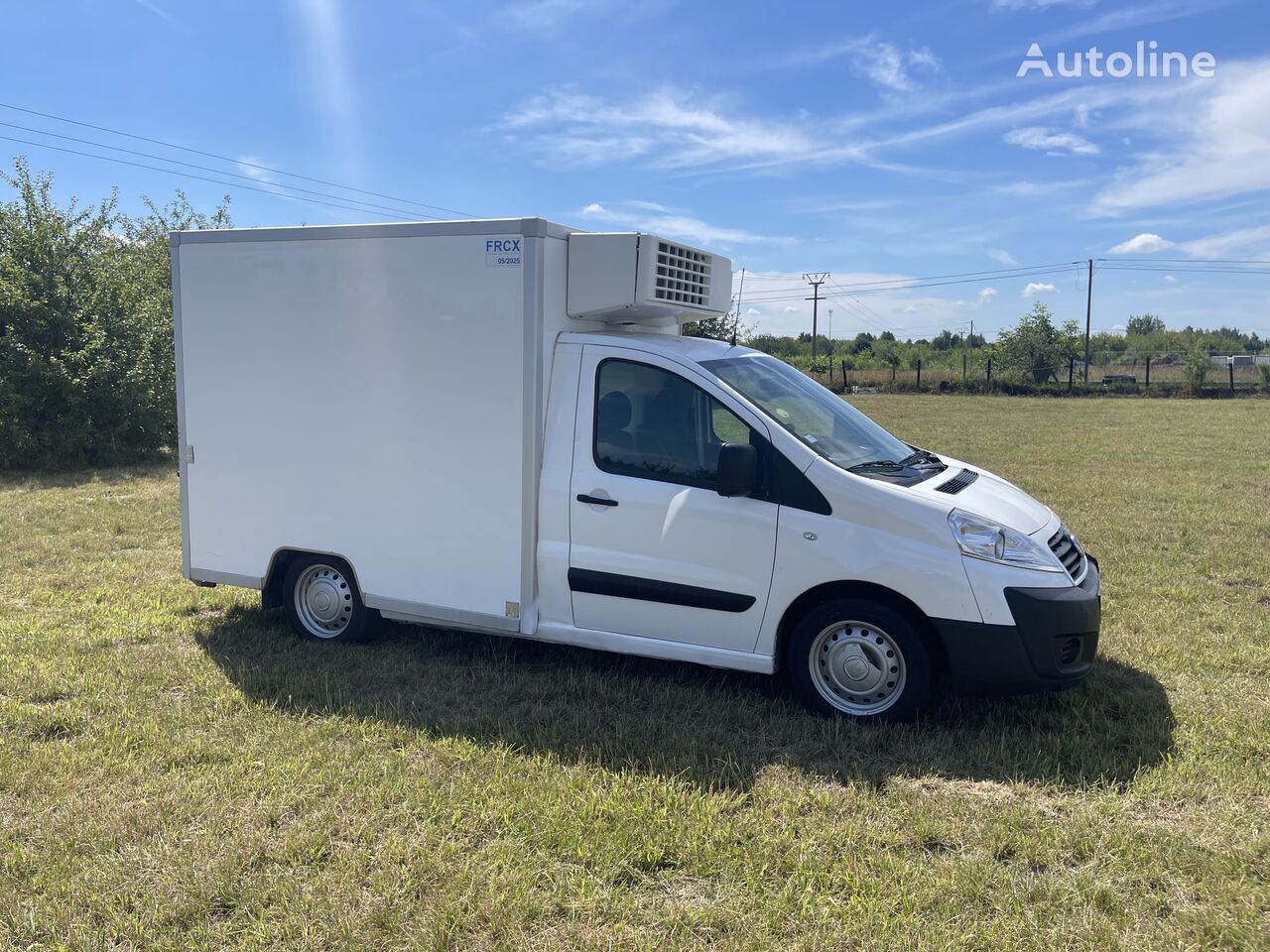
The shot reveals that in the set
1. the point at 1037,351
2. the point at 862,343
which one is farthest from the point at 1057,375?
the point at 862,343

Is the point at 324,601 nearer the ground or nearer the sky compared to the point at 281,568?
nearer the ground

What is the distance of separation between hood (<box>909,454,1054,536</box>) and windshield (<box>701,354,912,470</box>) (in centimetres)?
38

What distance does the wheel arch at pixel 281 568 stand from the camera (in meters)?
5.79

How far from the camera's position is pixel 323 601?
600cm

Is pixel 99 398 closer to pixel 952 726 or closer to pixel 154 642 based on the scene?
pixel 154 642

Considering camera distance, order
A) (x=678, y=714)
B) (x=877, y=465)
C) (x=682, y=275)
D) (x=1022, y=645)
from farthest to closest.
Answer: (x=682, y=275)
(x=877, y=465)
(x=678, y=714)
(x=1022, y=645)

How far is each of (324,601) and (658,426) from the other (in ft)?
8.40

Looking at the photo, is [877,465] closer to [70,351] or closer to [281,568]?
[281,568]

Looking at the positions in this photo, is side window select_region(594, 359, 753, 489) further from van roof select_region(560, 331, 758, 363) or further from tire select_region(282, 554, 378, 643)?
tire select_region(282, 554, 378, 643)

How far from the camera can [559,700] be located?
16.3 ft

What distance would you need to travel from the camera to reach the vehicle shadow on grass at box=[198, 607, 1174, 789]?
425 centimetres

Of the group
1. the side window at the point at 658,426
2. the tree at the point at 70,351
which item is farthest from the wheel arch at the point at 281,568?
the tree at the point at 70,351

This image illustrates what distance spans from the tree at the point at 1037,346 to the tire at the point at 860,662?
47919mm

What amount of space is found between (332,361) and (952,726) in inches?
158
